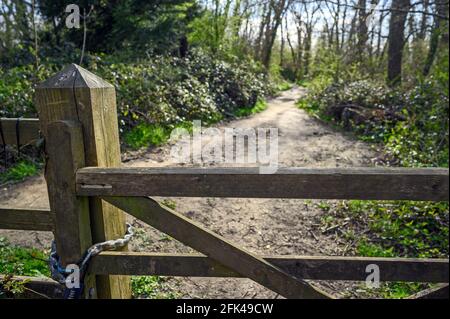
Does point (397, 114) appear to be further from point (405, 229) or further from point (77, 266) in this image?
point (77, 266)

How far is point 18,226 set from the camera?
1909 millimetres

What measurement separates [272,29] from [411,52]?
12.7 metres

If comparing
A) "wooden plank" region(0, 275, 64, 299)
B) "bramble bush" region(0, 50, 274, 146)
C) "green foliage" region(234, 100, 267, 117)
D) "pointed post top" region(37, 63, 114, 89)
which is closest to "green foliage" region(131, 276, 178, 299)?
"wooden plank" region(0, 275, 64, 299)

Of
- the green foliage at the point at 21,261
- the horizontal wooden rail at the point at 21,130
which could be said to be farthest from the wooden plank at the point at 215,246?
the green foliage at the point at 21,261

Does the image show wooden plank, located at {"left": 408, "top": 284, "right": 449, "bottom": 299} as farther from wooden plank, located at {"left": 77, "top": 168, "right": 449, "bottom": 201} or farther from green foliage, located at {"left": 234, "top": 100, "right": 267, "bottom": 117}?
green foliage, located at {"left": 234, "top": 100, "right": 267, "bottom": 117}

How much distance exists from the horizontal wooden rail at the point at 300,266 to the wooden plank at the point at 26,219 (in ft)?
1.20

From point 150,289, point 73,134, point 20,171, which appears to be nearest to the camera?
point 73,134

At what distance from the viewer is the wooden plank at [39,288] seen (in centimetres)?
194

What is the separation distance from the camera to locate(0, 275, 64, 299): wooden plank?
1.94 meters

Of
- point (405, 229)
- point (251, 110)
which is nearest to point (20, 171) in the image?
point (405, 229)

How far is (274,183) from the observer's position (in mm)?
1496

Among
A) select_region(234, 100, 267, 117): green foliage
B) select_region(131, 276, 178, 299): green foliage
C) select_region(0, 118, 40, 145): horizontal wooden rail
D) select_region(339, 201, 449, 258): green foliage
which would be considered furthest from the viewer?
select_region(234, 100, 267, 117): green foliage

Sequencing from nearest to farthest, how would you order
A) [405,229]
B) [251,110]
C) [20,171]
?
[405,229], [20,171], [251,110]

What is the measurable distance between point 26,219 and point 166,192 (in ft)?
3.04
